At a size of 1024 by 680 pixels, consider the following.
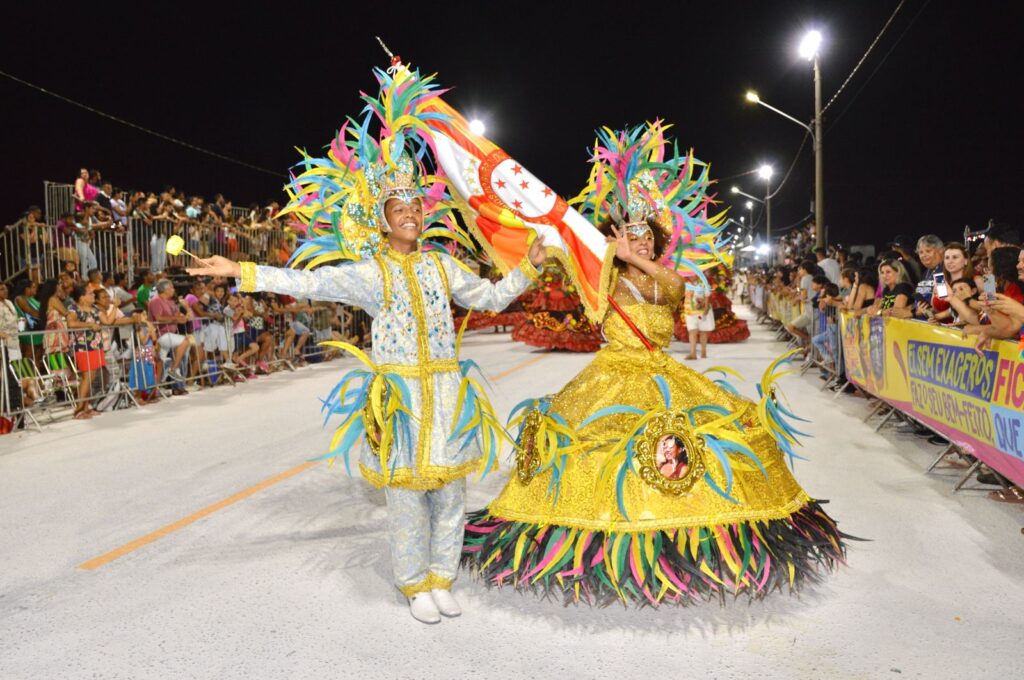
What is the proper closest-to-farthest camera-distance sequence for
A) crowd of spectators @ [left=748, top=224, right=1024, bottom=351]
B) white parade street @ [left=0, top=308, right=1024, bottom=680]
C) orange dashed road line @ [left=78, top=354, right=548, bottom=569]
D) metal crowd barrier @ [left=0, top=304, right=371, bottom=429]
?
white parade street @ [left=0, top=308, right=1024, bottom=680]
orange dashed road line @ [left=78, top=354, right=548, bottom=569]
crowd of spectators @ [left=748, top=224, right=1024, bottom=351]
metal crowd barrier @ [left=0, top=304, right=371, bottom=429]

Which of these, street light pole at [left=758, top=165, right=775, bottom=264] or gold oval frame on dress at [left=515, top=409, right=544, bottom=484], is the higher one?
street light pole at [left=758, top=165, right=775, bottom=264]

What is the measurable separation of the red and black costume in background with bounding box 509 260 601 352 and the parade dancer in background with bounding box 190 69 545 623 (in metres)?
13.1

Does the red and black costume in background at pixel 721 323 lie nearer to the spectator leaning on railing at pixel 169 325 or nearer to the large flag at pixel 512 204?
the spectator leaning on railing at pixel 169 325

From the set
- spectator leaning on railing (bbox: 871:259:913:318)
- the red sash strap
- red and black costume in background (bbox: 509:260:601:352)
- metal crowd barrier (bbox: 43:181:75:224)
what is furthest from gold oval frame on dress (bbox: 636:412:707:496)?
metal crowd barrier (bbox: 43:181:75:224)

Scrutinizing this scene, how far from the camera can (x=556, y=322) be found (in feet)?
58.5

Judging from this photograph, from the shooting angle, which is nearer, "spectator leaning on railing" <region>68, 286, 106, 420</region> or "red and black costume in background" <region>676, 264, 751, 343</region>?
"spectator leaning on railing" <region>68, 286, 106, 420</region>

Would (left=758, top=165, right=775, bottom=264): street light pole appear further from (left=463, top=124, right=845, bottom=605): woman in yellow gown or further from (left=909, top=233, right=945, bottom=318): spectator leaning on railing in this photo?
(left=463, top=124, right=845, bottom=605): woman in yellow gown

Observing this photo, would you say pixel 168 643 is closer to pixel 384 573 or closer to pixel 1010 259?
pixel 384 573

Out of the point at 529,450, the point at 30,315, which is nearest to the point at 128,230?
the point at 30,315

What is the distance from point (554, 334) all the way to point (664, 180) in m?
12.9

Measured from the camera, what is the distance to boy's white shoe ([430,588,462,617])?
388cm

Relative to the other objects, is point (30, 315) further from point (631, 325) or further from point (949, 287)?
point (949, 287)

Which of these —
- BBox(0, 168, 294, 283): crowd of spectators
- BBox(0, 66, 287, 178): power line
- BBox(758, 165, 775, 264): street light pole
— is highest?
BBox(758, 165, 775, 264): street light pole

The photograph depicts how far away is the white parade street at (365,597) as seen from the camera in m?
3.41
